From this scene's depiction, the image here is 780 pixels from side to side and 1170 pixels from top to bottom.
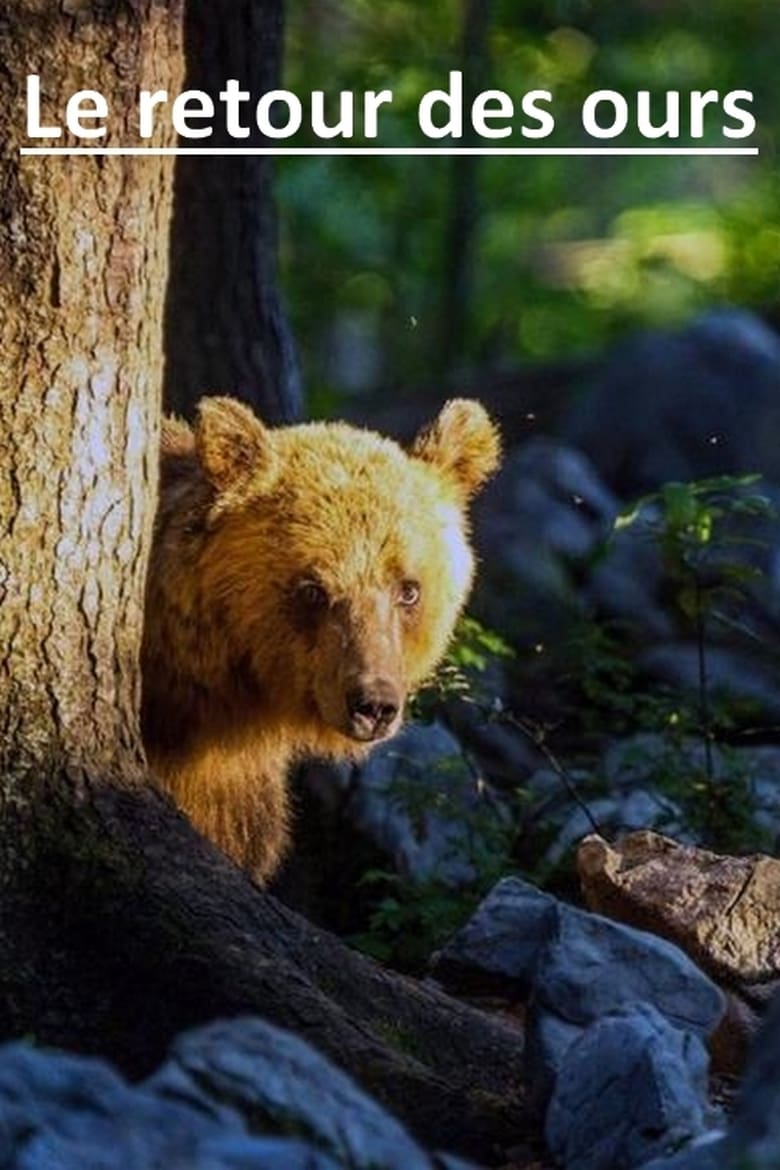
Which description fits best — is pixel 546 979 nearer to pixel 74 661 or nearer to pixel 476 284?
pixel 74 661

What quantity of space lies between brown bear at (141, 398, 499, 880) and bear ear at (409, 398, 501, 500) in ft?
0.59

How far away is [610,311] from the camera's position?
18.8 meters

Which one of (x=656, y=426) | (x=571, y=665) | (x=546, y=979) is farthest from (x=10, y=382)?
(x=656, y=426)

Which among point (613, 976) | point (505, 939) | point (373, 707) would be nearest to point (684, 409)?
point (373, 707)

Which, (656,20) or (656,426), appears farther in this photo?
(656,20)

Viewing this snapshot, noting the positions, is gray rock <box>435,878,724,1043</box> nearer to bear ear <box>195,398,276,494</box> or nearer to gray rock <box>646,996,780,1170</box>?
gray rock <box>646,996,780,1170</box>

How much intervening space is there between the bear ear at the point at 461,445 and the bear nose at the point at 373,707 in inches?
34.1

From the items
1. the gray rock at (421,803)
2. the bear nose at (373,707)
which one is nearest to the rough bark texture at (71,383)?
the bear nose at (373,707)

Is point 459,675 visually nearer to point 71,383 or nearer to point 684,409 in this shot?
point 71,383

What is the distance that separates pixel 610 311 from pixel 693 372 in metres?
4.46

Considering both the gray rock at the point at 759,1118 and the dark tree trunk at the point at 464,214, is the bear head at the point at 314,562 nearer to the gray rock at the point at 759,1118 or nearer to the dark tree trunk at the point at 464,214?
the gray rock at the point at 759,1118

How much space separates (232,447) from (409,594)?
57 centimetres

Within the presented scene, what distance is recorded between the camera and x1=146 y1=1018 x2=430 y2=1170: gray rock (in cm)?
441

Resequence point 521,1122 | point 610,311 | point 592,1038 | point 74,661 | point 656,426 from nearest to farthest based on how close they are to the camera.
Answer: point 592,1038 → point 521,1122 → point 74,661 → point 656,426 → point 610,311
